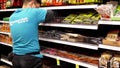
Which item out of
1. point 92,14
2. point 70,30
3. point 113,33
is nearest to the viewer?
point 113,33

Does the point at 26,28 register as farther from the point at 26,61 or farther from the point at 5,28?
the point at 5,28

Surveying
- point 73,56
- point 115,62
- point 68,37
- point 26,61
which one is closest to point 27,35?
point 26,61

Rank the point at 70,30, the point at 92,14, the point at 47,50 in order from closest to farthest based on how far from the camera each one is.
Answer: the point at 92,14 < the point at 70,30 < the point at 47,50

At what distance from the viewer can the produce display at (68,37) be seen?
2.69 metres

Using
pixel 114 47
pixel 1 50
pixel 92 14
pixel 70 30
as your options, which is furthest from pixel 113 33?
pixel 1 50

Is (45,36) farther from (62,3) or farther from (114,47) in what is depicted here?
(114,47)

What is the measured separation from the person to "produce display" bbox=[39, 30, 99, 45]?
291 mm

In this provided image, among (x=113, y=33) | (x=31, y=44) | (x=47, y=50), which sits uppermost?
(x=113, y=33)

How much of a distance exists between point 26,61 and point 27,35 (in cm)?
33

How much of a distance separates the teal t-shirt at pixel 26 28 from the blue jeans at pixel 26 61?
6 centimetres

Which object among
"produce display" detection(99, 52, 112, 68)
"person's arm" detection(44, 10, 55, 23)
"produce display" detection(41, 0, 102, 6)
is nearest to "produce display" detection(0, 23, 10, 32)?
"produce display" detection(41, 0, 102, 6)

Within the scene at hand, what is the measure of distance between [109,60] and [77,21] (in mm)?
649

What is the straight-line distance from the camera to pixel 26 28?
9.37ft

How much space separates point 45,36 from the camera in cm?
Result: 332
